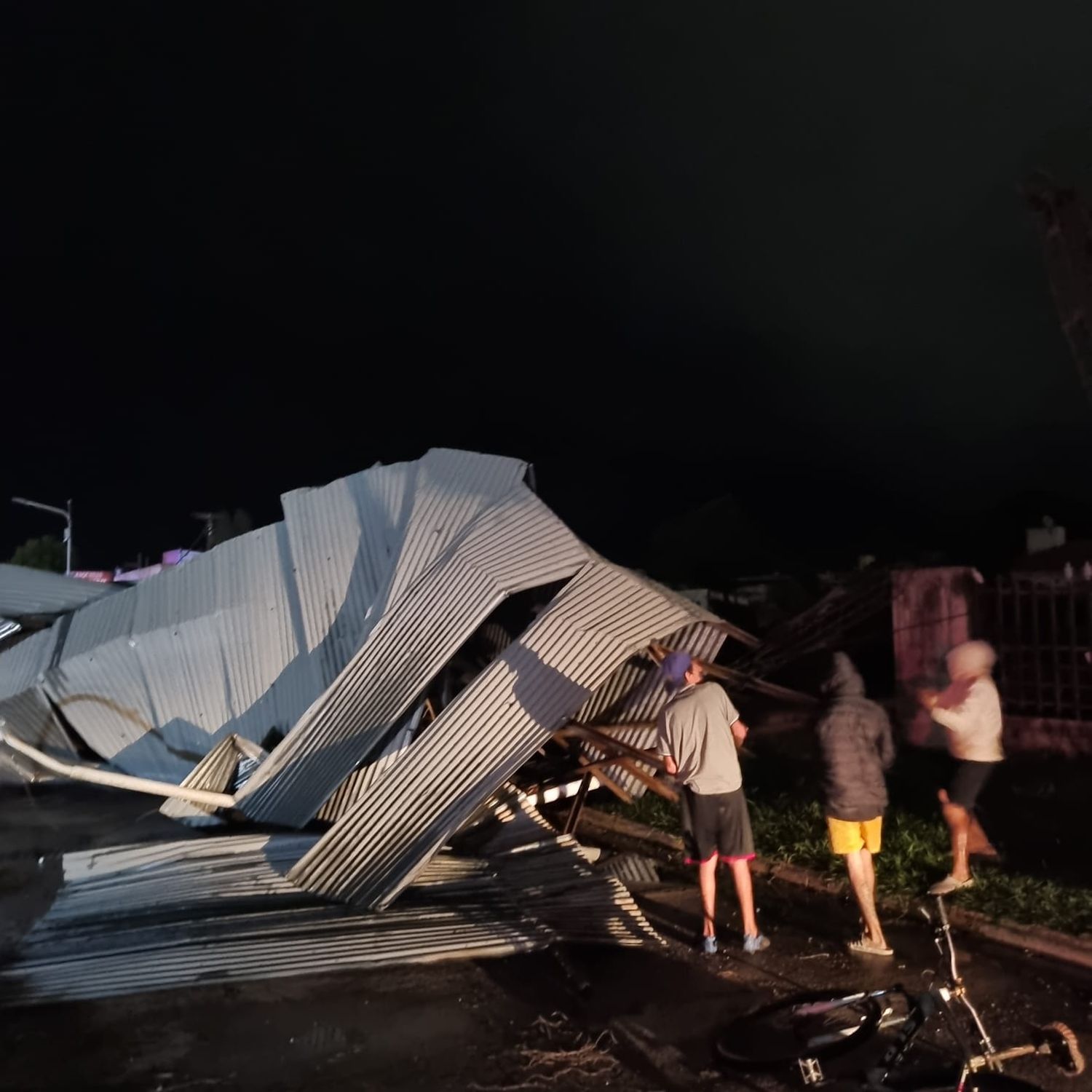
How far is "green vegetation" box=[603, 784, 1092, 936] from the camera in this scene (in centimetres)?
548

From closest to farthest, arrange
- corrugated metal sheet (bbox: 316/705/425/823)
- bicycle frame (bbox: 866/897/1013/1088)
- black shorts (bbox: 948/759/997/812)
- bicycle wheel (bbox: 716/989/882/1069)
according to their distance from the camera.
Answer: bicycle frame (bbox: 866/897/1013/1088) < bicycle wheel (bbox: 716/989/882/1069) < black shorts (bbox: 948/759/997/812) < corrugated metal sheet (bbox: 316/705/425/823)

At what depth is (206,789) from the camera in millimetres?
7801

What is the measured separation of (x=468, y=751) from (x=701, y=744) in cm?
162

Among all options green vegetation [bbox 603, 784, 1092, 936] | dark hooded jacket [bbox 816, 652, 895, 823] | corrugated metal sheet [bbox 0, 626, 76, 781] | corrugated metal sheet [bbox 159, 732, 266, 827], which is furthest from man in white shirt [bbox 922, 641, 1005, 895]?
corrugated metal sheet [bbox 0, 626, 76, 781]

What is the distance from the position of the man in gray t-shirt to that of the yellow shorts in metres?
0.45

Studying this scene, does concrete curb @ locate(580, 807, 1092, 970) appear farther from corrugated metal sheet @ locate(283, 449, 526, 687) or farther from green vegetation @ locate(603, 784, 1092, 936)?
corrugated metal sheet @ locate(283, 449, 526, 687)

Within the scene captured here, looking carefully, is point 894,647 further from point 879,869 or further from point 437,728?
point 437,728

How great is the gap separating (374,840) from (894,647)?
5899mm

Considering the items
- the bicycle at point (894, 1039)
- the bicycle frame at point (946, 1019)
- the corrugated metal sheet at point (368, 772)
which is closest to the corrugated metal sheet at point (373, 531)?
the corrugated metal sheet at point (368, 772)

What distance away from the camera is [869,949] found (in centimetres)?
517

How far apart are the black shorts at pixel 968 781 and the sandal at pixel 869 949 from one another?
3.89 ft

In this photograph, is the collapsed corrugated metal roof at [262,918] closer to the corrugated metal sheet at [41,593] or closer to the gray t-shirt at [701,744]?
the gray t-shirt at [701,744]

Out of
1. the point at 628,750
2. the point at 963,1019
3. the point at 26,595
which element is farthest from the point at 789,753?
the point at 26,595

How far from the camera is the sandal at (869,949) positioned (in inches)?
203
